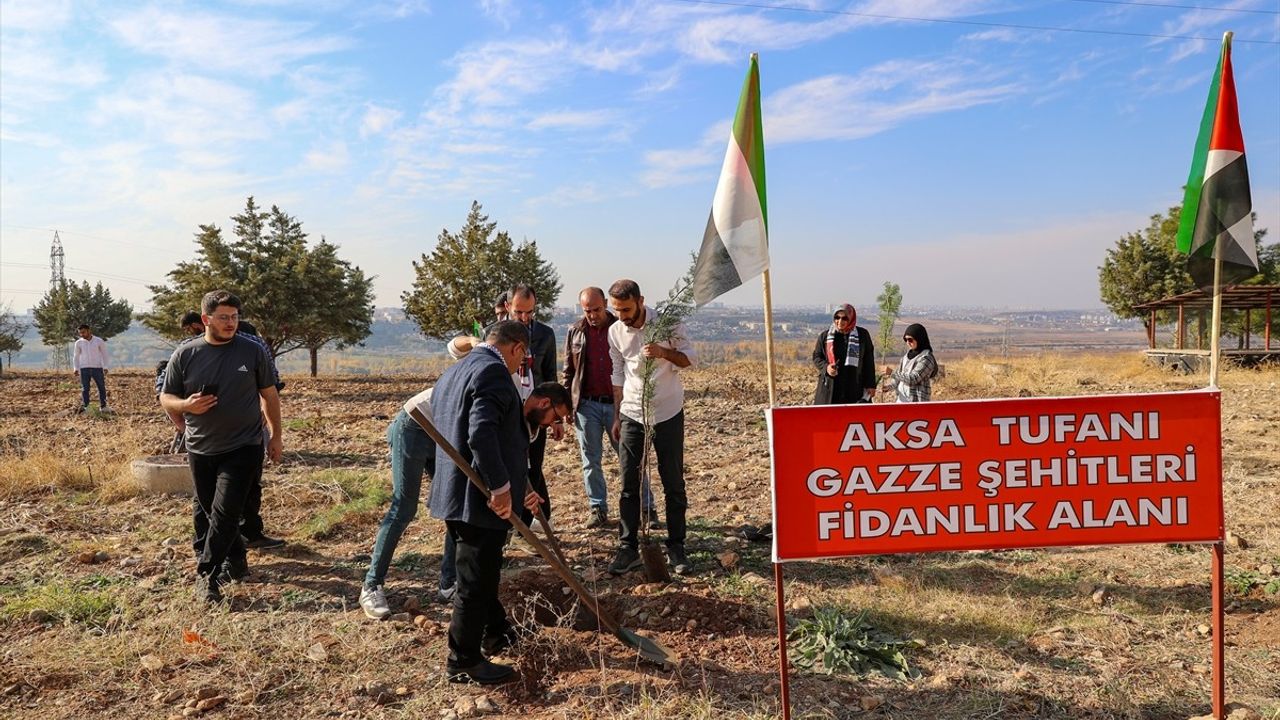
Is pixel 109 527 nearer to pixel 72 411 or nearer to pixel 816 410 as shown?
pixel 816 410

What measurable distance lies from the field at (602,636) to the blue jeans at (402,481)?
37 centimetres

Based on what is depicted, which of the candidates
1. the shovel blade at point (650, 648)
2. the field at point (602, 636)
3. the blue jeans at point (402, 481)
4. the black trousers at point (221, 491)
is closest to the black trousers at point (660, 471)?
the field at point (602, 636)

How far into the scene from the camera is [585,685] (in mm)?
3469

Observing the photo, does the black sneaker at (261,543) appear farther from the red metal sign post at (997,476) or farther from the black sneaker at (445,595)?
the red metal sign post at (997,476)

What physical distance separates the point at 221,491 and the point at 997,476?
429 cm

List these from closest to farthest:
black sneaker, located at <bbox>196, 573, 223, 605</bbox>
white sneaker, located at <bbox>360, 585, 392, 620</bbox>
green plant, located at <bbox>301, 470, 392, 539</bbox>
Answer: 1. white sneaker, located at <bbox>360, 585, 392, 620</bbox>
2. black sneaker, located at <bbox>196, 573, 223, 605</bbox>
3. green plant, located at <bbox>301, 470, 392, 539</bbox>

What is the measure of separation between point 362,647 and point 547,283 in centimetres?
2177

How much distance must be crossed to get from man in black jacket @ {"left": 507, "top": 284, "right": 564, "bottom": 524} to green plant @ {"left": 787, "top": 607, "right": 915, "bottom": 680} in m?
1.85

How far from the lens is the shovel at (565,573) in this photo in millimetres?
3299

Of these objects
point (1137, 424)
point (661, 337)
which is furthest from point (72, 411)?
point (1137, 424)

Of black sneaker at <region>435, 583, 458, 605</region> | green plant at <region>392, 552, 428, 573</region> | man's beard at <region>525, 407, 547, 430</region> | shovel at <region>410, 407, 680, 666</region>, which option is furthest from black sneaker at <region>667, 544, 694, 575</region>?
green plant at <region>392, 552, 428, 573</region>

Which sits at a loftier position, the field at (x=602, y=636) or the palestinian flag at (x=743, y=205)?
the palestinian flag at (x=743, y=205)

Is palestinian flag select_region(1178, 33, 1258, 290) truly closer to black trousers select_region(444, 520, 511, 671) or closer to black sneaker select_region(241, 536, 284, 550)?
black trousers select_region(444, 520, 511, 671)

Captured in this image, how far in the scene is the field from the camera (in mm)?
3352
